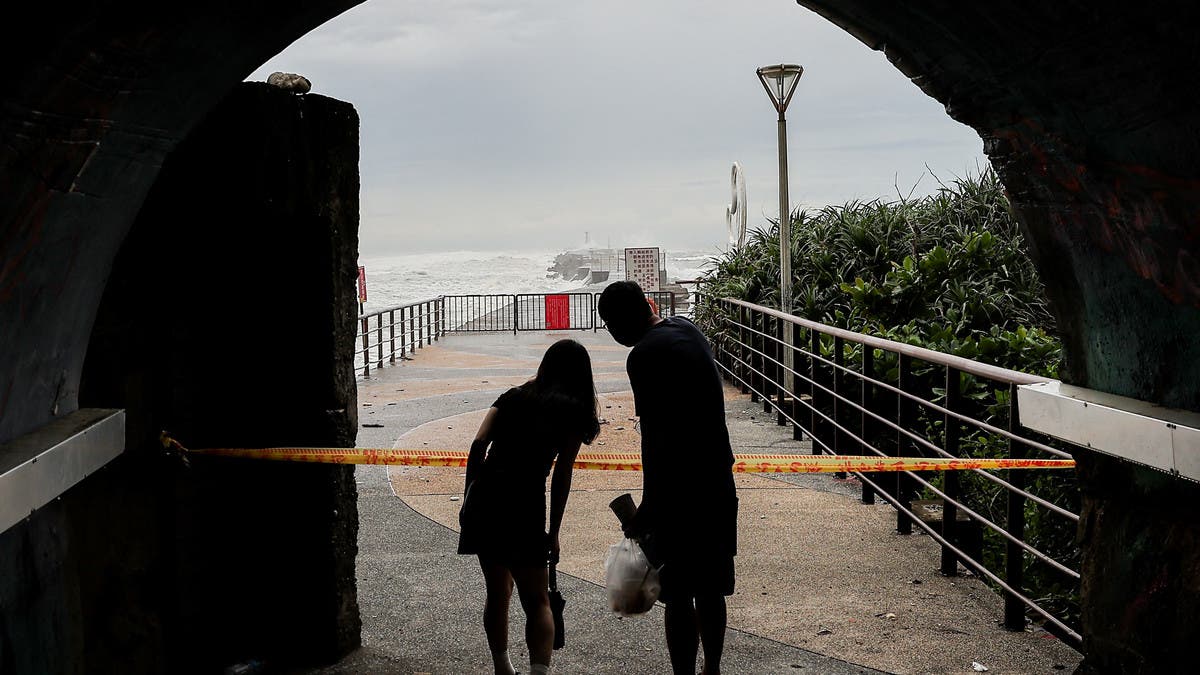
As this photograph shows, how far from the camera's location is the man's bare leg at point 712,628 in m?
3.97

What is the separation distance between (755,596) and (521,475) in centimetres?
197

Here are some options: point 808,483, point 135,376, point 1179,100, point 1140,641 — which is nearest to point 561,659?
point 135,376

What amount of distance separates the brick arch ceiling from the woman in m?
1.40

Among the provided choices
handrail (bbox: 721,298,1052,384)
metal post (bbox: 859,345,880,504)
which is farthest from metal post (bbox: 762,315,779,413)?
metal post (bbox: 859,345,880,504)

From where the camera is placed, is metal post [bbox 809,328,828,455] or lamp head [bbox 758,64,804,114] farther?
lamp head [bbox 758,64,804,114]

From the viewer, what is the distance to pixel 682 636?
13.1 feet

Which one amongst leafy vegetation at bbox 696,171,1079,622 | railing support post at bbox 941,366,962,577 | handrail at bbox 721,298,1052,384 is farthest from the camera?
leafy vegetation at bbox 696,171,1079,622

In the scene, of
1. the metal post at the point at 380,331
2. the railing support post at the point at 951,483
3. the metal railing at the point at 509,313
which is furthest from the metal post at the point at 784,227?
the metal railing at the point at 509,313

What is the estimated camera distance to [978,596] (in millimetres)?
5305

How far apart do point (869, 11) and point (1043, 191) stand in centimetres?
69

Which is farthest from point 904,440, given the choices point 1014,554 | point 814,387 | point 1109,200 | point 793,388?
point 1109,200

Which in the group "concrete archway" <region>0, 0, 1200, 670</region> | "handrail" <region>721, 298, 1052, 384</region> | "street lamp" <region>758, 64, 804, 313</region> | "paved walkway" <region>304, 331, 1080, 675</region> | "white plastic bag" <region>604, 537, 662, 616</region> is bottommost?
"paved walkway" <region>304, 331, 1080, 675</region>

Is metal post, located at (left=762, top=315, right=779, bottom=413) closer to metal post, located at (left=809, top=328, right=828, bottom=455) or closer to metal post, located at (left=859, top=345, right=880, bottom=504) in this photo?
metal post, located at (left=809, top=328, right=828, bottom=455)

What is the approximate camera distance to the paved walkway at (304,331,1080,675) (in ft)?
15.0
